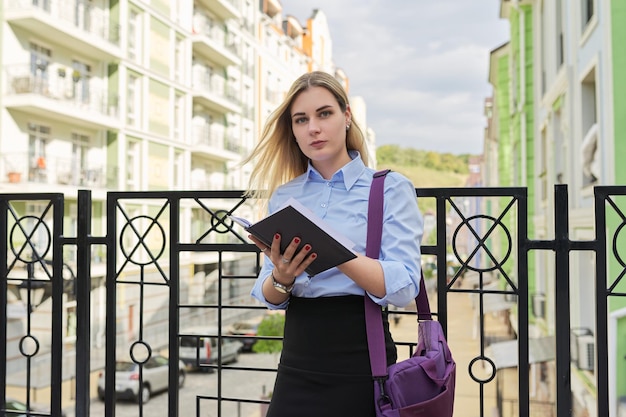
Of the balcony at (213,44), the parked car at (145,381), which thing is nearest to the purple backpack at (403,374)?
the parked car at (145,381)

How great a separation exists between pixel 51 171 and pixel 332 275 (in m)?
12.4

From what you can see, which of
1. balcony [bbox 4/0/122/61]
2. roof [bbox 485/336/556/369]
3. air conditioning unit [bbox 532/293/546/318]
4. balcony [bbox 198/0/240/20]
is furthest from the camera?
balcony [bbox 198/0/240/20]

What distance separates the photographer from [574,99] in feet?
22.7

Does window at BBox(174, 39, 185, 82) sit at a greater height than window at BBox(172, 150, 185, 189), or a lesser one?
greater

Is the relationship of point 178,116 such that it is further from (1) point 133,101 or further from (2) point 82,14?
(2) point 82,14

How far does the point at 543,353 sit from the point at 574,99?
12.3 ft

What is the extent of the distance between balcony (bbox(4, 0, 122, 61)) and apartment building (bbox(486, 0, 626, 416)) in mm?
9400

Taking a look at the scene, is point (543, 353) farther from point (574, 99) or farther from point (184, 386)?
point (184, 386)

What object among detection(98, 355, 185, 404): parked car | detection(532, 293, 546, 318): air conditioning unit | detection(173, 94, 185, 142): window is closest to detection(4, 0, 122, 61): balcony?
detection(173, 94, 185, 142): window

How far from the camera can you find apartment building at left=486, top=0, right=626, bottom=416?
491 cm

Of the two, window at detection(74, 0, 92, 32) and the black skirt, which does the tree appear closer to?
window at detection(74, 0, 92, 32)

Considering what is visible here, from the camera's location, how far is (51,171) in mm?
12273

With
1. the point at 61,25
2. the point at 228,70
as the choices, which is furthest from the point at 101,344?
the point at 228,70

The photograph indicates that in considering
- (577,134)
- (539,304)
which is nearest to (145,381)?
(539,304)
